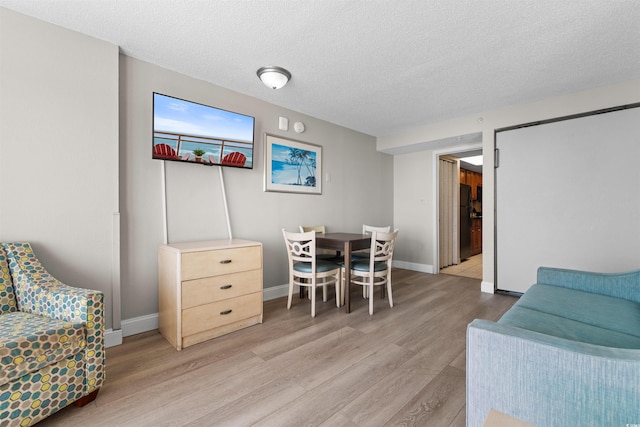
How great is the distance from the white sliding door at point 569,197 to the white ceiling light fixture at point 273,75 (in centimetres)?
288

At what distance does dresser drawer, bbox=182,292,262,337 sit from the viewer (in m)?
2.16

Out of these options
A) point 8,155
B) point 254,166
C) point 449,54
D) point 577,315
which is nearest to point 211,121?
point 254,166

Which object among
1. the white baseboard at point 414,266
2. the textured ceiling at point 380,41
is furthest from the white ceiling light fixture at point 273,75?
the white baseboard at point 414,266

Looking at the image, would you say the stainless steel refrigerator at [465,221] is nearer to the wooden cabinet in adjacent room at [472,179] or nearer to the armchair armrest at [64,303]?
the wooden cabinet in adjacent room at [472,179]

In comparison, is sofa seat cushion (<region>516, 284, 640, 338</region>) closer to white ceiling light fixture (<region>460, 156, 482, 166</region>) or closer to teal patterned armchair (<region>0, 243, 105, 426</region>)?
teal patterned armchair (<region>0, 243, 105, 426</region>)

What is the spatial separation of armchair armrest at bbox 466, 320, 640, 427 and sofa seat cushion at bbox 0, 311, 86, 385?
6.23 feet

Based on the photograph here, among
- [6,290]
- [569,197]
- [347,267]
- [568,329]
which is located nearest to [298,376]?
[347,267]

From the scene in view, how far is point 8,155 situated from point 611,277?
165 inches

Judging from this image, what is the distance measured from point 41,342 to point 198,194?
169 cm

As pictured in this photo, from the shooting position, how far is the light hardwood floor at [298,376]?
1.42 metres

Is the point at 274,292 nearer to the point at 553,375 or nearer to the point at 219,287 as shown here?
the point at 219,287

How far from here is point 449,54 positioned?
233 cm

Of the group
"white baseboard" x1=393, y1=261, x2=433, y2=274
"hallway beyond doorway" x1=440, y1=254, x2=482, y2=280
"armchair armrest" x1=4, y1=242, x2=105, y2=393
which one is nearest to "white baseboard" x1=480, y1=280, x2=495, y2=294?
"hallway beyond doorway" x1=440, y1=254, x2=482, y2=280

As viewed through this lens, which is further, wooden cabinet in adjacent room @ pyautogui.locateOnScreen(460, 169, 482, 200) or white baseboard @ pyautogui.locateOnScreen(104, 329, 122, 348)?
wooden cabinet in adjacent room @ pyautogui.locateOnScreen(460, 169, 482, 200)
